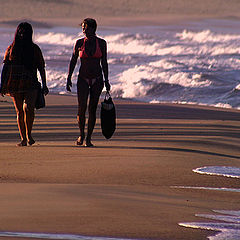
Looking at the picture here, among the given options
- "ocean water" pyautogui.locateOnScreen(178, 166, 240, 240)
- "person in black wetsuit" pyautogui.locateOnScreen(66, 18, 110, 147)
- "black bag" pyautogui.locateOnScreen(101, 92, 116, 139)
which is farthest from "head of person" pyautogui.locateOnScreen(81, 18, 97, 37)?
"ocean water" pyautogui.locateOnScreen(178, 166, 240, 240)

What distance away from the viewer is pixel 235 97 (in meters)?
33.4

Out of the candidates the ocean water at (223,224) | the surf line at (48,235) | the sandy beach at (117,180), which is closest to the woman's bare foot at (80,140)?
the sandy beach at (117,180)

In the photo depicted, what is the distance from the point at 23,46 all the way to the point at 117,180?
3356 millimetres

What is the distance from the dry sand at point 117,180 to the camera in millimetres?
6168

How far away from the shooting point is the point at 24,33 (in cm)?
1138

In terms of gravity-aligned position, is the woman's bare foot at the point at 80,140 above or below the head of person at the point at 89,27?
below

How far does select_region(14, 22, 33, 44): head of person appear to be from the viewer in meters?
11.4

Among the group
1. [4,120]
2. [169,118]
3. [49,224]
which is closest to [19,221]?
[49,224]

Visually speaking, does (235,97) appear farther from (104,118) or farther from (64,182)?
(64,182)

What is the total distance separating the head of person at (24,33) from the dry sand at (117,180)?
1.39 m

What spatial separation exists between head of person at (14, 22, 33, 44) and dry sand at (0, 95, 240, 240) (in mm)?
1385

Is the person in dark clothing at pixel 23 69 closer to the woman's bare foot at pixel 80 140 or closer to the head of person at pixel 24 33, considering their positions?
the head of person at pixel 24 33

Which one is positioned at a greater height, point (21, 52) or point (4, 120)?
point (21, 52)

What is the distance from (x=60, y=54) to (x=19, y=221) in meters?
59.9
